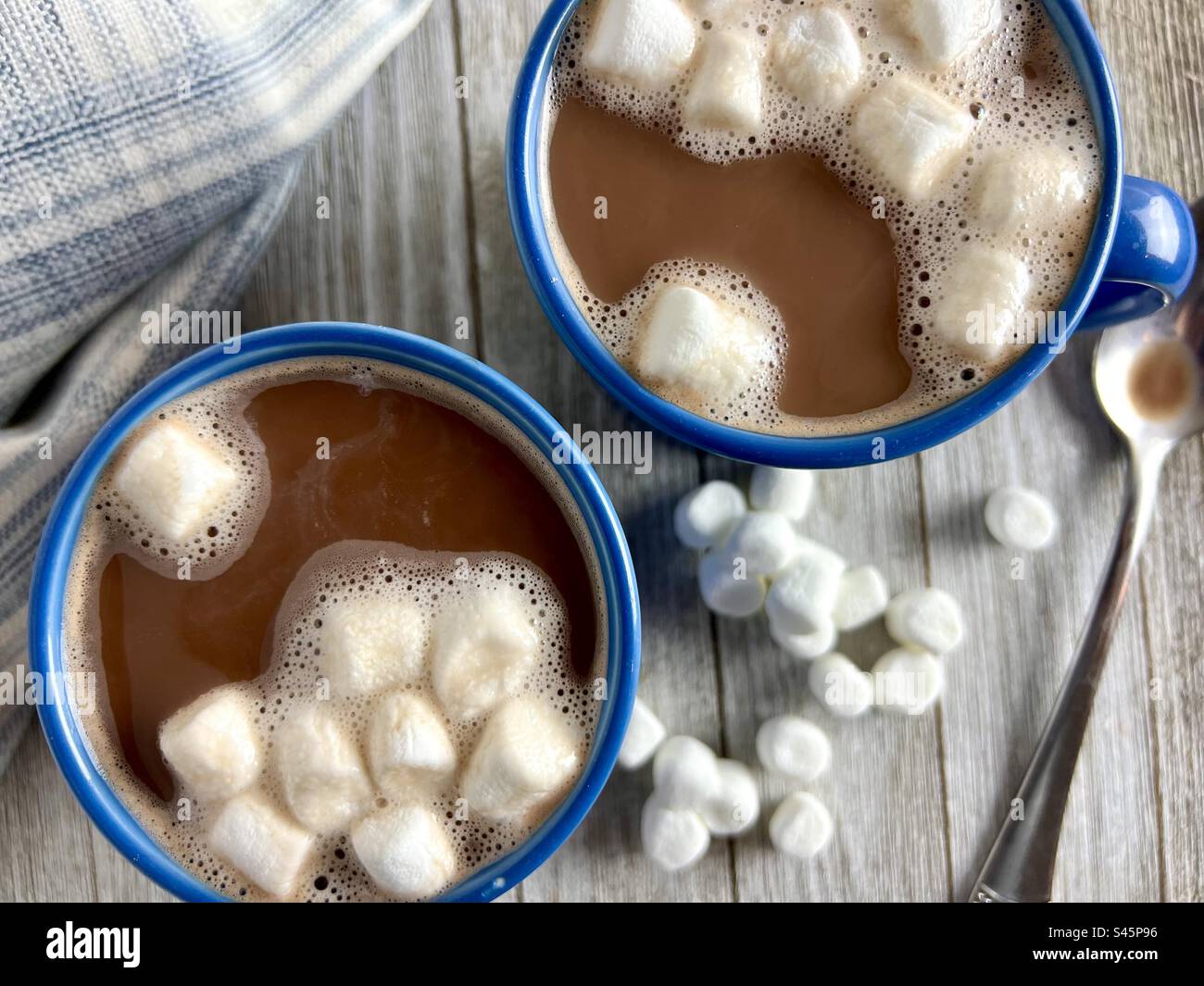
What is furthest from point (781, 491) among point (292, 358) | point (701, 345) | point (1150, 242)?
point (292, 358)

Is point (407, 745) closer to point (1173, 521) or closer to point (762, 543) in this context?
point (762, 543)

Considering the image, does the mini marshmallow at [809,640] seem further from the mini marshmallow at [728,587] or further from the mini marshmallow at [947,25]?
the mini marshmallow at [947,25]

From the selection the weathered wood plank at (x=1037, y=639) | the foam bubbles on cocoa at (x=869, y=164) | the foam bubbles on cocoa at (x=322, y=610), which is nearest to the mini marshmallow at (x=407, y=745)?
the foam bubbles on cocoa at (x=322, y=610)

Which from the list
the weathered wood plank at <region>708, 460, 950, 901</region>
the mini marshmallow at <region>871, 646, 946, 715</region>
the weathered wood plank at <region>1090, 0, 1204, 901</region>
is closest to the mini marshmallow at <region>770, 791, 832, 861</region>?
the weathered wood plank at <region>708, 460, 950, 901</region>

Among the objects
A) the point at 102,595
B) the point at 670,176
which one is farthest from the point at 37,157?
the point at 670,176

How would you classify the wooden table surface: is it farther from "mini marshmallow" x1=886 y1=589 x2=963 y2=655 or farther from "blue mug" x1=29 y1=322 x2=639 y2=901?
"blue mug" x1=29 y1=322 x2=639 y2=901
